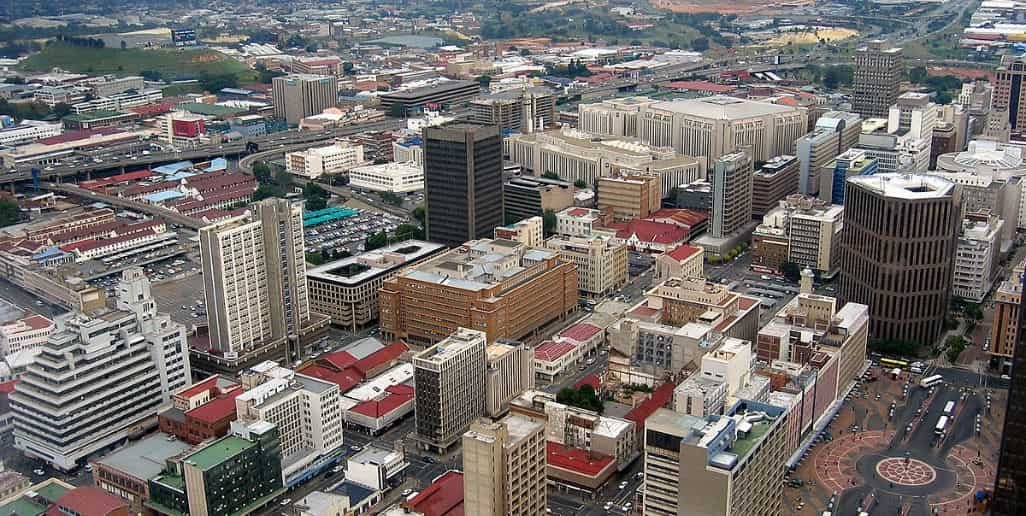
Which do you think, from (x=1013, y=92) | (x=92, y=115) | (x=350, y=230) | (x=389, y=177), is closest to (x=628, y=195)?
(x=350, y=230)

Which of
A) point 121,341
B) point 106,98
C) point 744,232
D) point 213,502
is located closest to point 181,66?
point 106,98

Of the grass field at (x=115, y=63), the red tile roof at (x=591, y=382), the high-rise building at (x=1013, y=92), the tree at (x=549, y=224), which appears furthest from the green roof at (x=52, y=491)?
the grass field at (x=115, y=63)

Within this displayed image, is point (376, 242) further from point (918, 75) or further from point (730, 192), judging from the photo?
point (918, 75)

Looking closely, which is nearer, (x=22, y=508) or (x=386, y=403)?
(x=22, y=508)

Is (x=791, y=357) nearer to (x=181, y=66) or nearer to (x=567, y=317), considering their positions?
(x=567, y=317)

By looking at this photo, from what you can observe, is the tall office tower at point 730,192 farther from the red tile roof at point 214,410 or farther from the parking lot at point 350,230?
the red tile roof at point 214,410
